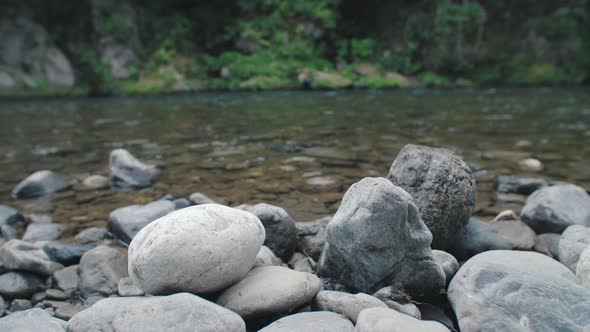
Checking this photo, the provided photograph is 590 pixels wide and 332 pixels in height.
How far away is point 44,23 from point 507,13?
18642 millimetres

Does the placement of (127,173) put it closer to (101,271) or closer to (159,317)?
(101,271)

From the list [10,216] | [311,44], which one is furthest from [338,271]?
[311,44]

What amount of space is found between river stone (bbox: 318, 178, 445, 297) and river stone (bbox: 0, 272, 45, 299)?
1.63m

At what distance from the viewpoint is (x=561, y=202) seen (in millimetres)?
2895

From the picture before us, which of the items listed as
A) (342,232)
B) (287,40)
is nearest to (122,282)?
(342,232)

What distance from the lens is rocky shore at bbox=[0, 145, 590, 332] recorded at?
5.55ft

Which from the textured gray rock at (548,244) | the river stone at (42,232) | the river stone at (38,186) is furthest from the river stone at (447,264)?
the river stone at (38,186)

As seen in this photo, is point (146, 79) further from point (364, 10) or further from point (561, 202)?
point (561, 202)

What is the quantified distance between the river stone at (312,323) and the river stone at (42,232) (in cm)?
209

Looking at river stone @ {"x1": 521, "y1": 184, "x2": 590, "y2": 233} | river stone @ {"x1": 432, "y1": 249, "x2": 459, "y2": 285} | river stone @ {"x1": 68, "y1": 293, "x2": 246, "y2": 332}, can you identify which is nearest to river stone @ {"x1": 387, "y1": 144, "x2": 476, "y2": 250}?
river stone @ {"x1": 432, "y1": 249, "x2": 459, "y2": 285}

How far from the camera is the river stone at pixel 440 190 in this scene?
2.44 meters

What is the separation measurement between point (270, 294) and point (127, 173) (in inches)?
113

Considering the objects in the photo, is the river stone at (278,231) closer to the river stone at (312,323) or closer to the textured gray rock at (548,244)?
the river stone at (312,323)

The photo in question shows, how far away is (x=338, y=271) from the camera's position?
2168mm
